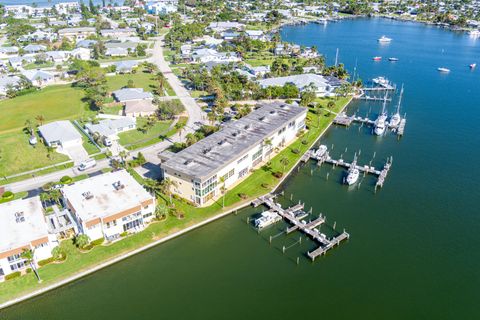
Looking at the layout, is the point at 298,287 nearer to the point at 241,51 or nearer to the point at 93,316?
the point at 93,316

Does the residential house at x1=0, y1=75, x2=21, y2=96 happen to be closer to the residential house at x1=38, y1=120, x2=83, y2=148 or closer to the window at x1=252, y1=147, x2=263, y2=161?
the residential house at x1=38, y1=120, x2=83, y2=148

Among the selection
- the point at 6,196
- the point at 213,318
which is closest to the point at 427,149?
the point at 213,318

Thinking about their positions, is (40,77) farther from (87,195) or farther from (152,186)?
(152,186)

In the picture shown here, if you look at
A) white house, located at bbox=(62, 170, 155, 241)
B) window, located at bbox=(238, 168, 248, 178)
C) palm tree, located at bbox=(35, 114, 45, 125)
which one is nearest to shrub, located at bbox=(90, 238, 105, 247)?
white house, located at bbox=(62, 170, 155, 241)

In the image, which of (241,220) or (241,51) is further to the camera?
(241,51)

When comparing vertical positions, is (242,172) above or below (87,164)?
below

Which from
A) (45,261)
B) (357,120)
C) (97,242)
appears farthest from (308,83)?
(45,261)
